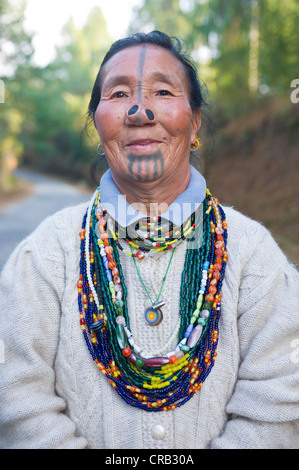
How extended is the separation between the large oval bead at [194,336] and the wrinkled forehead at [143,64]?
0.99 metres

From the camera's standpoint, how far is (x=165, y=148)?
60.4 inches

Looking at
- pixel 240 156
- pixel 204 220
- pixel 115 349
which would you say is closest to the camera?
pixel 115 349

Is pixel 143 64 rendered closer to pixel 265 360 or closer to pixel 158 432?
pixel 265 360

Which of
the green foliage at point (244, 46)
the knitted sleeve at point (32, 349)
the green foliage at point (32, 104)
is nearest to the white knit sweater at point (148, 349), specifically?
the knitted sleeve at point (32, 349)

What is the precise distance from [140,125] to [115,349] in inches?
34.4

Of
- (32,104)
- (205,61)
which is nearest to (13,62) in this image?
(32,104)

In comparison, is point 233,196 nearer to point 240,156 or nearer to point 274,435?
point 240,156

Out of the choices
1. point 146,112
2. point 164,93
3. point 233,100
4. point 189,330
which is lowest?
point 189,330

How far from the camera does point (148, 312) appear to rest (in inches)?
61.3

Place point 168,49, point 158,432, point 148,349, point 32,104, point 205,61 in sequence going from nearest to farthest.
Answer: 1. point 158,432
2. point 148,349
3. point 168,49
4. point 205,61
5. point 32,104

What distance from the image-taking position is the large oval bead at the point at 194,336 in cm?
151

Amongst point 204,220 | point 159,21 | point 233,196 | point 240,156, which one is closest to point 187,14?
point 159,21

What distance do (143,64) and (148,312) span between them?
0.99m

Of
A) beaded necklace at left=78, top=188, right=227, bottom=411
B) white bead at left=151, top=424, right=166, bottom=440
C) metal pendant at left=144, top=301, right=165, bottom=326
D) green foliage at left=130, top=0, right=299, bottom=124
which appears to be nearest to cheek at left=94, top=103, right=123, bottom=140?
beaded necklace at left=78, top=188, right=227, bottom=411
